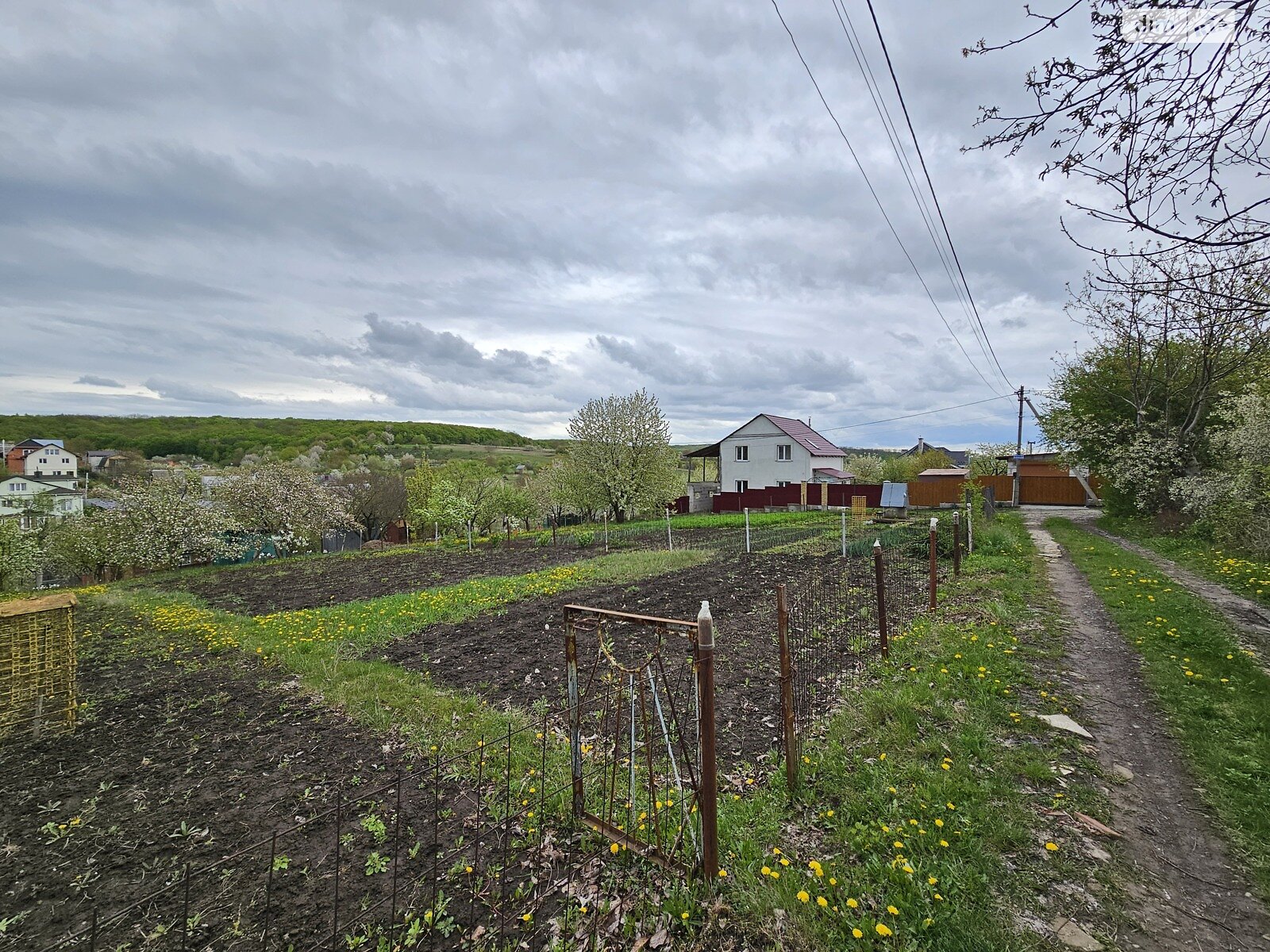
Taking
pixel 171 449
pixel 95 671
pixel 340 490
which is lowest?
pixel 95 671

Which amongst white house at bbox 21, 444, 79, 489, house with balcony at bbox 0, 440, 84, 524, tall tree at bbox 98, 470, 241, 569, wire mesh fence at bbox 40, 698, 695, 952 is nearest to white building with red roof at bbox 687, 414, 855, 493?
tall tree at bbox 98, 470, 241, 569

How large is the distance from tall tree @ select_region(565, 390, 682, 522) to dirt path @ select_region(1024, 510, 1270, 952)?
22.1m

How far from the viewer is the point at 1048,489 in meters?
26.1

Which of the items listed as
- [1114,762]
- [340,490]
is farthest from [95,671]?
[340,490]

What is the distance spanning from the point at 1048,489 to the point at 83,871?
1284 inches

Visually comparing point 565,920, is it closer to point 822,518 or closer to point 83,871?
point 83,871

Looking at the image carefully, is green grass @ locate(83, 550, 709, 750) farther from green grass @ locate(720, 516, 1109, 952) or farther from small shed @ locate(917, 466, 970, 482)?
small shed @ locate(917, 466, 970, 482)

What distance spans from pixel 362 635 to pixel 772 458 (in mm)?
31390

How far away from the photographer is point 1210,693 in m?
4.49

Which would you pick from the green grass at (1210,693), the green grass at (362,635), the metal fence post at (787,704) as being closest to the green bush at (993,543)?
the green grass at (1210,693)

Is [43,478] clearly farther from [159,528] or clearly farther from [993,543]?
[993,543]

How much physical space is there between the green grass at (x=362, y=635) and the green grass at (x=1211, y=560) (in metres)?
8.75

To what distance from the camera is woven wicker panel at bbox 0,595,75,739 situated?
441cm

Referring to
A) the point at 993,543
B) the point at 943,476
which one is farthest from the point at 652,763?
the point at 943,476
